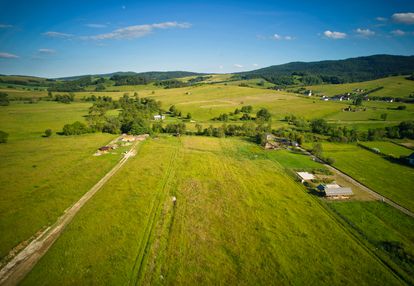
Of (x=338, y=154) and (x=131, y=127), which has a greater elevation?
(x=131, y=127)

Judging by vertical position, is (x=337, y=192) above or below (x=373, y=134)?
below

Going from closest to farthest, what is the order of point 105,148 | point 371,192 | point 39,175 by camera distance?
point 371,192, point 39,175, point 105,148

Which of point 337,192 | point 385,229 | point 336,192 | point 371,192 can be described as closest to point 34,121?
point 336,192

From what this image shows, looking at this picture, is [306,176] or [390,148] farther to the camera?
[390,148]

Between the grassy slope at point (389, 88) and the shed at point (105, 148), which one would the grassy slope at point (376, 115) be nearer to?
the grassy slope at point (389, 88)

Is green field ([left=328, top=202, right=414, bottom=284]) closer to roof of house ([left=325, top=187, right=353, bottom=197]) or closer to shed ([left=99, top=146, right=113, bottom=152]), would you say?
roof of house ([left=325, top=187, right=353, bottom=197])

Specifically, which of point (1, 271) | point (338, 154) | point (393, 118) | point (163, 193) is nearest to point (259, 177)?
point (163, 193)

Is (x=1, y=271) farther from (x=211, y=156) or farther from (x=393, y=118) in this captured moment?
(x=393, y=118)

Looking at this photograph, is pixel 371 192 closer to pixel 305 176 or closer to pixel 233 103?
pixel 305 176
